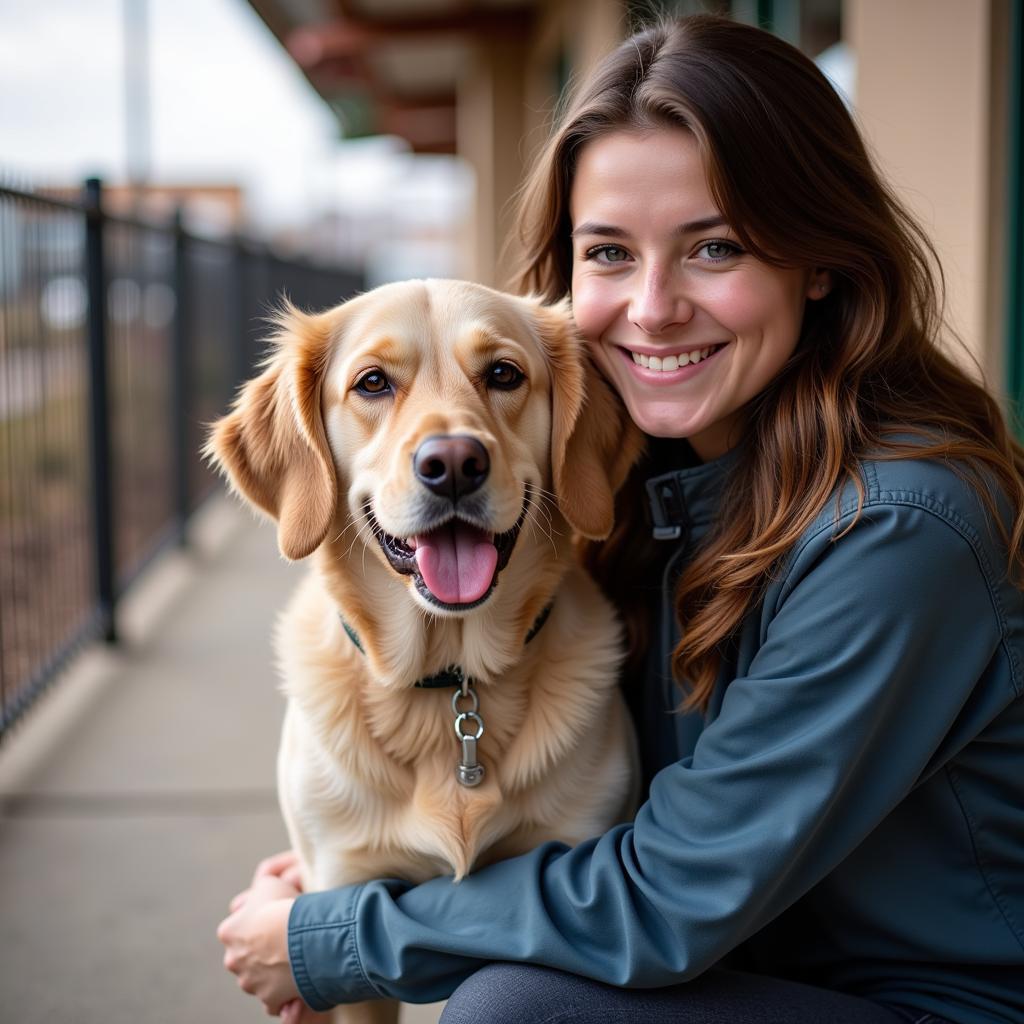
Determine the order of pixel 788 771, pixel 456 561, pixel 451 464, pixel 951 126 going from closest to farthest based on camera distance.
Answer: pixel 788 771 < pixel 451 464 < pixel 456 561 < pixel 951 126

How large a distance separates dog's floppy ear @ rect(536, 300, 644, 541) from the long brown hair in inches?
9.8

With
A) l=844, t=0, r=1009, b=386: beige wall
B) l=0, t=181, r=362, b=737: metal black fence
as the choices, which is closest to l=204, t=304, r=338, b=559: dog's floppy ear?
l=0, t=181, r=362, b=737: metal black fence

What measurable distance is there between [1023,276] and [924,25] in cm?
93

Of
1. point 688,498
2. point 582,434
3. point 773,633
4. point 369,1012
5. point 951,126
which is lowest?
point 369,1012

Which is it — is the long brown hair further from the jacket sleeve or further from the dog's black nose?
the dog's black nose

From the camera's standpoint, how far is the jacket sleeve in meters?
1.61

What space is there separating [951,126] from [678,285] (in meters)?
2.48

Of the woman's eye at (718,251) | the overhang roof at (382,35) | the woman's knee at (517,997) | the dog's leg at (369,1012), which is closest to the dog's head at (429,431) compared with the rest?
the woman's eye at (718,251)

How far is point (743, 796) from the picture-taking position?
1669mm

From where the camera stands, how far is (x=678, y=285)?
1.97 meters

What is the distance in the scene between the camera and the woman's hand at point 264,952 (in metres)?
2.00

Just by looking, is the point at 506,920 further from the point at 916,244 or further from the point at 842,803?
the point at 916,244

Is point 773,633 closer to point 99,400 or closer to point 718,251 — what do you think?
point 718,251

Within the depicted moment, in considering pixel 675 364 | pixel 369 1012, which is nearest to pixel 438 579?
pixel 675 364
